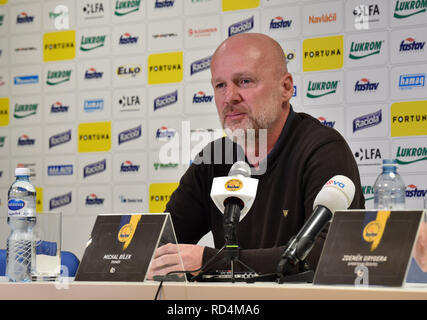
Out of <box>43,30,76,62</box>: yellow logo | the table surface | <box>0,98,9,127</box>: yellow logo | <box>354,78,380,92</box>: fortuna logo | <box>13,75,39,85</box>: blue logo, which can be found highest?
<box>43,30,76,62</box>: yellow logo

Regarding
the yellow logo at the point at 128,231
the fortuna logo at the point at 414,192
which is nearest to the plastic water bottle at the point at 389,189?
the yellow logo at the point at 128,231

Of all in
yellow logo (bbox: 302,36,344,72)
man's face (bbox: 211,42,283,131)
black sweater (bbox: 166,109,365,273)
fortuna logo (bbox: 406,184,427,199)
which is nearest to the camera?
black sweater (bbox: 166,109,365,273)

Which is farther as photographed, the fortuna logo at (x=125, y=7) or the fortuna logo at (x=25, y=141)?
the fortuna logo at (x=25, y=141)

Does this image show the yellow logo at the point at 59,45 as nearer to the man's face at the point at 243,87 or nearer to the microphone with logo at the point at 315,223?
the man's face at the point at 243,87

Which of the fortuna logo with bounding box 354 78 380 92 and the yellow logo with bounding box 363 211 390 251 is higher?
the fortuna logo with bounding box 354 78 380 92

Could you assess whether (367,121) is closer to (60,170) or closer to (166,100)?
(166,100)

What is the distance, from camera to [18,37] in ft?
15.7

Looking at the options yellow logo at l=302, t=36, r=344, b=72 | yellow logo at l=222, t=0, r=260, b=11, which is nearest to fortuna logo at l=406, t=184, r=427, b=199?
yellow logo at l=302, t=36, r=344, b=72

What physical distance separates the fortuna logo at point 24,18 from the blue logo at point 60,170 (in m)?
1.21

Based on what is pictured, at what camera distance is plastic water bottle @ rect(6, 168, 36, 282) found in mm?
1311

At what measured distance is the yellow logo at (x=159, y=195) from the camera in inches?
167

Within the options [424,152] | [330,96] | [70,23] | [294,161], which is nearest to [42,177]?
[70,23]

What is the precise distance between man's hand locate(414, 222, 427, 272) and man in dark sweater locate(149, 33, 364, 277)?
75 cm

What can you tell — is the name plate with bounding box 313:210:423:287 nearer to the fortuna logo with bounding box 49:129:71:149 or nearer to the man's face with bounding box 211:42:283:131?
the man's face with bounding box 211:42:283:131
